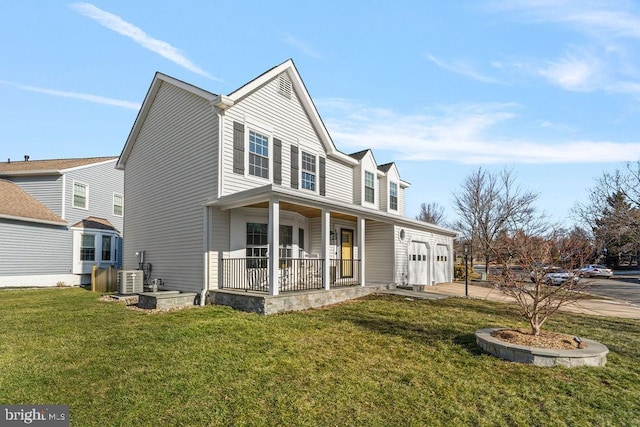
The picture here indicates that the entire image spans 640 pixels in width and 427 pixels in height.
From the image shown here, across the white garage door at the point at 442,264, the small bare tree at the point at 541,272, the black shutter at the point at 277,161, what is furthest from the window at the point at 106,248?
the small bare tree at the point at 541,272

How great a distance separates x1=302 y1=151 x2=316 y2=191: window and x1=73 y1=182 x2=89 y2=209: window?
13.9 m

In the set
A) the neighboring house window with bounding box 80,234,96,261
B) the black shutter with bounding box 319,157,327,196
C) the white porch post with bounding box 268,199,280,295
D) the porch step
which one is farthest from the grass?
the neighboring house window with bounding box 80,234,96,261

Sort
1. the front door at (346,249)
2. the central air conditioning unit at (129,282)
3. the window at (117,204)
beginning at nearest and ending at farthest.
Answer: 1. the central air conditioning unit at (129,282)
2. the front door at (346,249)
3. the window at (117,204)

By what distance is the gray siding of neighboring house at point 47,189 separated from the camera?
1773cm

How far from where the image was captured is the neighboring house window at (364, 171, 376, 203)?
16438 millimetres

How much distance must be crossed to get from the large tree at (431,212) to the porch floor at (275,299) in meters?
44.2

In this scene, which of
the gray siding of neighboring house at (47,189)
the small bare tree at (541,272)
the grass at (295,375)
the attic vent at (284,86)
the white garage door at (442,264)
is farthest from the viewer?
the white garage door at (442,264)

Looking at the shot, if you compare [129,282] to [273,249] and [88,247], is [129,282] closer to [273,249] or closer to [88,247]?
[273,249]

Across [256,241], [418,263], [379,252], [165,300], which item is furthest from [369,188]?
[165,300]

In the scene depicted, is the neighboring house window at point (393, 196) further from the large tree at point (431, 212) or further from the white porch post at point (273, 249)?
the large tree at point (431, 212)

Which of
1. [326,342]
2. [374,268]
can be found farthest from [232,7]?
[374,268]

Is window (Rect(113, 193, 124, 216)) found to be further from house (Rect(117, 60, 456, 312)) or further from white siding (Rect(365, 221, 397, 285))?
white siding (Rect(365, 221, 397, 285))

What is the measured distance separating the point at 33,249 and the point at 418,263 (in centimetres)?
1840

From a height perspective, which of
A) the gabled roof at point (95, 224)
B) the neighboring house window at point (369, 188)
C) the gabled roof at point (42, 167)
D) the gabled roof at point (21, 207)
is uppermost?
the gabled roof at point (42, 167)
